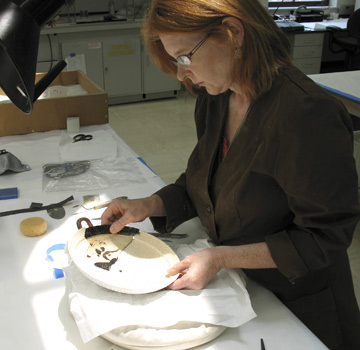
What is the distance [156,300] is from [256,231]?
1.03 ft

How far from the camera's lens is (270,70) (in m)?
1.01

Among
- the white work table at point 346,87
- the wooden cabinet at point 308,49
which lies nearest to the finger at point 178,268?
the white work table at point 346,87

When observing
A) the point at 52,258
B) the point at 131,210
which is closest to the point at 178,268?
the point at 131,210

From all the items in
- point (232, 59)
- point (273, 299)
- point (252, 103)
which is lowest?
point (273, 299)

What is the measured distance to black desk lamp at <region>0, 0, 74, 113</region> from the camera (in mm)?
849

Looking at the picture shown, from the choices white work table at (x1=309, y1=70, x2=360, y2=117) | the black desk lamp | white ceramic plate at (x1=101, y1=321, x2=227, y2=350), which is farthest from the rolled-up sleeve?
white work table at (x1=309, y1=70, x2=360, y2=117)

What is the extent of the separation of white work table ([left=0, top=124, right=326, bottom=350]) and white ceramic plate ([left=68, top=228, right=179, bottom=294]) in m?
0.12

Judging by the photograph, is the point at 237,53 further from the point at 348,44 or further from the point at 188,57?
the point at 348,44

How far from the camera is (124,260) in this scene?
1110 mm

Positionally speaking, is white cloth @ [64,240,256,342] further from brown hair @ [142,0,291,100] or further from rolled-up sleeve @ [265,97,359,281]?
brown hair @ [142,0,291,100]

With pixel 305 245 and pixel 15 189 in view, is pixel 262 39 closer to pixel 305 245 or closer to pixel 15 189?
pixel 305 245

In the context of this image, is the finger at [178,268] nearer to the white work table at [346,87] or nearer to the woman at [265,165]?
the woman at [265,165]

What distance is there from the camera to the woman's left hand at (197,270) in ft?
3.27

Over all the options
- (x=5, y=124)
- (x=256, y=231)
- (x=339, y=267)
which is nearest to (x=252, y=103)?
(x=256, y=231)
